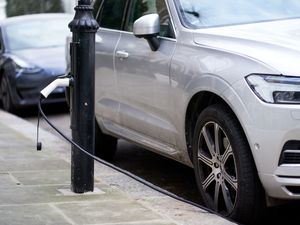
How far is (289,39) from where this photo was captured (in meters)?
4.70

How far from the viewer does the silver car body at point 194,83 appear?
4.35m

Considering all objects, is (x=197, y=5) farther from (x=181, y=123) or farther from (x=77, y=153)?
(x=77, y=153)

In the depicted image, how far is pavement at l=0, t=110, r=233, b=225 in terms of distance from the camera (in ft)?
15.0

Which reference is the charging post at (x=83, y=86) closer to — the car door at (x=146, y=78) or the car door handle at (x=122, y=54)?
the car door at (x=146, y=78)

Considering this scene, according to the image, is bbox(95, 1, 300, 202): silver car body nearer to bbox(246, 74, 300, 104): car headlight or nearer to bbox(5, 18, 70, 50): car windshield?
bbox(246, 74, 300, 104): car headlight

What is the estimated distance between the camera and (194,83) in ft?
16.4

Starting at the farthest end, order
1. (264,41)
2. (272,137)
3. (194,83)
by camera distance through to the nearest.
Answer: (194,83) → (264,41) → (272,137)

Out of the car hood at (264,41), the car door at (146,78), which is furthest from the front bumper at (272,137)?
the car door at (146,78)

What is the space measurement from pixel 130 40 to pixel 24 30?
5.89 m

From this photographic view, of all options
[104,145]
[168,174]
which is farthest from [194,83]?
[104,145]

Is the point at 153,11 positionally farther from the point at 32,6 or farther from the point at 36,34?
the point at 32,6

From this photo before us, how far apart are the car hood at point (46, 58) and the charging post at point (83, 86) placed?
550 cm

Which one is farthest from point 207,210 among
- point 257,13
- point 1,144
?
point 1,144

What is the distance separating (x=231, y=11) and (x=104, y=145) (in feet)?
7.52
